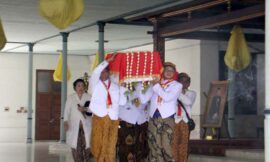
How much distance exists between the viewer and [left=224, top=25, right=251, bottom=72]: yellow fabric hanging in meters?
11.5

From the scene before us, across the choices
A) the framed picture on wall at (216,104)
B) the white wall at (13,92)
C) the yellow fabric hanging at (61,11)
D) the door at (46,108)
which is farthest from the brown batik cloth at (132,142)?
the door at (46,108)

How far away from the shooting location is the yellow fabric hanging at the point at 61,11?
769cm

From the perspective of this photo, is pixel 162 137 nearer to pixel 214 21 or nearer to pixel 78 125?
pixel 78 125

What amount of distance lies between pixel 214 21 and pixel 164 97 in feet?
7.27

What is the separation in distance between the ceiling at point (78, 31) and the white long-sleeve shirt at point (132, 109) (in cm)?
368

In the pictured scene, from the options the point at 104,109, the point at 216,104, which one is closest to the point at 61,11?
the point at 104,109

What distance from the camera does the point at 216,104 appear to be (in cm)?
1437

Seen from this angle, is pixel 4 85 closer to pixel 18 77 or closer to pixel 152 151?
pixel 18 77

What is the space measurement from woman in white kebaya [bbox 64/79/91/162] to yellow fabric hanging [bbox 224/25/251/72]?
10.5ft

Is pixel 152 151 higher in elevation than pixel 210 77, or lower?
lower

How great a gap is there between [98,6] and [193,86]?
4582 millimetres

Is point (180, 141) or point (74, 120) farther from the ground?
point (74, 120)

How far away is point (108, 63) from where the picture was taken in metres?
8.16

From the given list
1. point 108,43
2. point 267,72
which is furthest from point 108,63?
point 108,43
